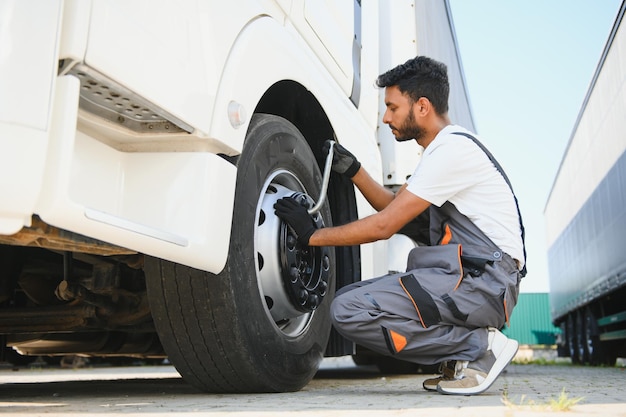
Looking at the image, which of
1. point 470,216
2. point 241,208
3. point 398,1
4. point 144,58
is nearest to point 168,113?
point 144,58

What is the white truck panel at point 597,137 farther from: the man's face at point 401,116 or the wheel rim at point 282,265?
the wheel rim at point 282,265

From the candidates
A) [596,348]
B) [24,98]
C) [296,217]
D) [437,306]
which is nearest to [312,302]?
[296,217]

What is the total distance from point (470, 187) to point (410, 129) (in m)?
0.42

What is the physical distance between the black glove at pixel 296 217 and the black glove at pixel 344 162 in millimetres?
497

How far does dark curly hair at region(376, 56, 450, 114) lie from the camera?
9.95 feet

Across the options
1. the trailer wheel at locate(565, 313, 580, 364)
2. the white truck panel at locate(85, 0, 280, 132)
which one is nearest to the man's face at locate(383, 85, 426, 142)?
the white truck panel at locate(85, 0, 280, 132)

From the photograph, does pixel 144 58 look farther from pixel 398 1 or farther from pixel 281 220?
pixel 398 1

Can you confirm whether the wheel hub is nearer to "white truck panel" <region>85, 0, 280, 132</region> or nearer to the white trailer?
"white truck panel" <region>85, 0, 280, 132</region>

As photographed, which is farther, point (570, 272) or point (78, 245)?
point (570, 272)

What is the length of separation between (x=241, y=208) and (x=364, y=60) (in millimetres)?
1675

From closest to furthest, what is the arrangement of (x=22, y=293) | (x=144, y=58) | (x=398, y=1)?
(x=144, y=58) < (x=22, y=293) < (x=398, y=1)

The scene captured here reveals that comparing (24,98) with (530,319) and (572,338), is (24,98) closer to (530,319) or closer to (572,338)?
(572,338)

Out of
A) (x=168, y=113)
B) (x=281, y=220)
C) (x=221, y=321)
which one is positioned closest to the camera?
(x=168, y=113)

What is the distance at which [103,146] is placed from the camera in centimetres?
178
